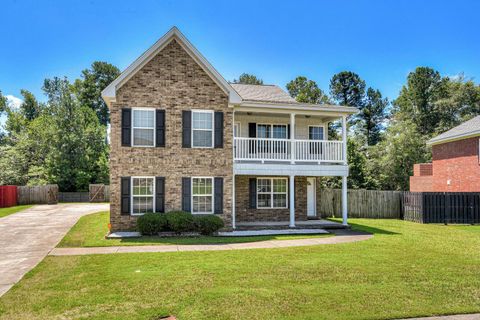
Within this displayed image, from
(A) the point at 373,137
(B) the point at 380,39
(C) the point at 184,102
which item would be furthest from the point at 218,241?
(A) the point at 373,137

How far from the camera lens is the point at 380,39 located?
24.8 meters

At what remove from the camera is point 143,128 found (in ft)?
51.8

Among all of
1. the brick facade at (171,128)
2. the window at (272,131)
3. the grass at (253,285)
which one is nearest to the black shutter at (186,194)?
the brick facade at (171,128)

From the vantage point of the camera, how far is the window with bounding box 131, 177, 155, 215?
15555 mm

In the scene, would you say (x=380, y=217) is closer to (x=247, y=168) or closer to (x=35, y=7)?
(x=247, y=168)

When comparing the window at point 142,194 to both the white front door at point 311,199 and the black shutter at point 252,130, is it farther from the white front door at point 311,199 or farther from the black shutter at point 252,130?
the white front door at point 311,199

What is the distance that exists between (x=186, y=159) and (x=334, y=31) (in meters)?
12.6

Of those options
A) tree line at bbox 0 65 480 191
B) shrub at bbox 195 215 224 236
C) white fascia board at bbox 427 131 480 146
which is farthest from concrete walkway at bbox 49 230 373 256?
tree line at bbox 0 65 480 191

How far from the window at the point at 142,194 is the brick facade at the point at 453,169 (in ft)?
66.0

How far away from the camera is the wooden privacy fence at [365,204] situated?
23.6 m

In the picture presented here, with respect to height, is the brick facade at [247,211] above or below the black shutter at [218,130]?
below

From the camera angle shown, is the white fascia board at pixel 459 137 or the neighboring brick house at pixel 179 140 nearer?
the neighboring brick house at pixel 179 140

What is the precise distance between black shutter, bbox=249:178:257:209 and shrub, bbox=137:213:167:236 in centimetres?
552

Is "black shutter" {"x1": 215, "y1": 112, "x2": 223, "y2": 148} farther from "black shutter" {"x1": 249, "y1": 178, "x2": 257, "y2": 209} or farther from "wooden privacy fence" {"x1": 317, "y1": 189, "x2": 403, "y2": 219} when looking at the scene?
"wooden privacy fence" {"x1": 317, "y1": 189, "x2": 403, "y2": 219}
